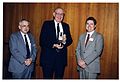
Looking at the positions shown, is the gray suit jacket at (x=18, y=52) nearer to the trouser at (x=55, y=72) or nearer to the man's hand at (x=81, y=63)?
the trouser at (x=55, y=72)

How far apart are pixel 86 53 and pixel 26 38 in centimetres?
77

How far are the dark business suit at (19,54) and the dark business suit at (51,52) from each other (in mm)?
125

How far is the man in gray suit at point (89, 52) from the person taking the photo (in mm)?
3156

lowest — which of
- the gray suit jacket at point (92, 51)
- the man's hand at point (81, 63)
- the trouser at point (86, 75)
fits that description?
the trouser at point (86, 75)

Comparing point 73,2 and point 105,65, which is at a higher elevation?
point 73,2

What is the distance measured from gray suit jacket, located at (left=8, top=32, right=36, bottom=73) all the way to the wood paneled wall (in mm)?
61

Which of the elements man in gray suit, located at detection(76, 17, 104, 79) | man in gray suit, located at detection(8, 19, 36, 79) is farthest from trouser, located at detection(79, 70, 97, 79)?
man in gray suit, located at detection(8, 19, 36, 79)

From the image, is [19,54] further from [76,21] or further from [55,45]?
[76,21]

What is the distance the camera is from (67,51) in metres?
3.19

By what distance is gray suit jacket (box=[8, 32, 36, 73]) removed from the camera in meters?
3.16

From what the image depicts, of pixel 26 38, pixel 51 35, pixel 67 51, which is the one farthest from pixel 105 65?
pixel 26 38

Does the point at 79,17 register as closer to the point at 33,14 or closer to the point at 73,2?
the point at 73,2

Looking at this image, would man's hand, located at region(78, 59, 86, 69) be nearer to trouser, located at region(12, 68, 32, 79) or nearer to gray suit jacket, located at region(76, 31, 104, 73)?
gray suit jacket, located at region(76, 31, 104, 73)

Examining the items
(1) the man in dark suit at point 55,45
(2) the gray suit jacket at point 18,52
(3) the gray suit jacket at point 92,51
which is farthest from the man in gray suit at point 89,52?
(2) the gray suit jacket at point 18,52
